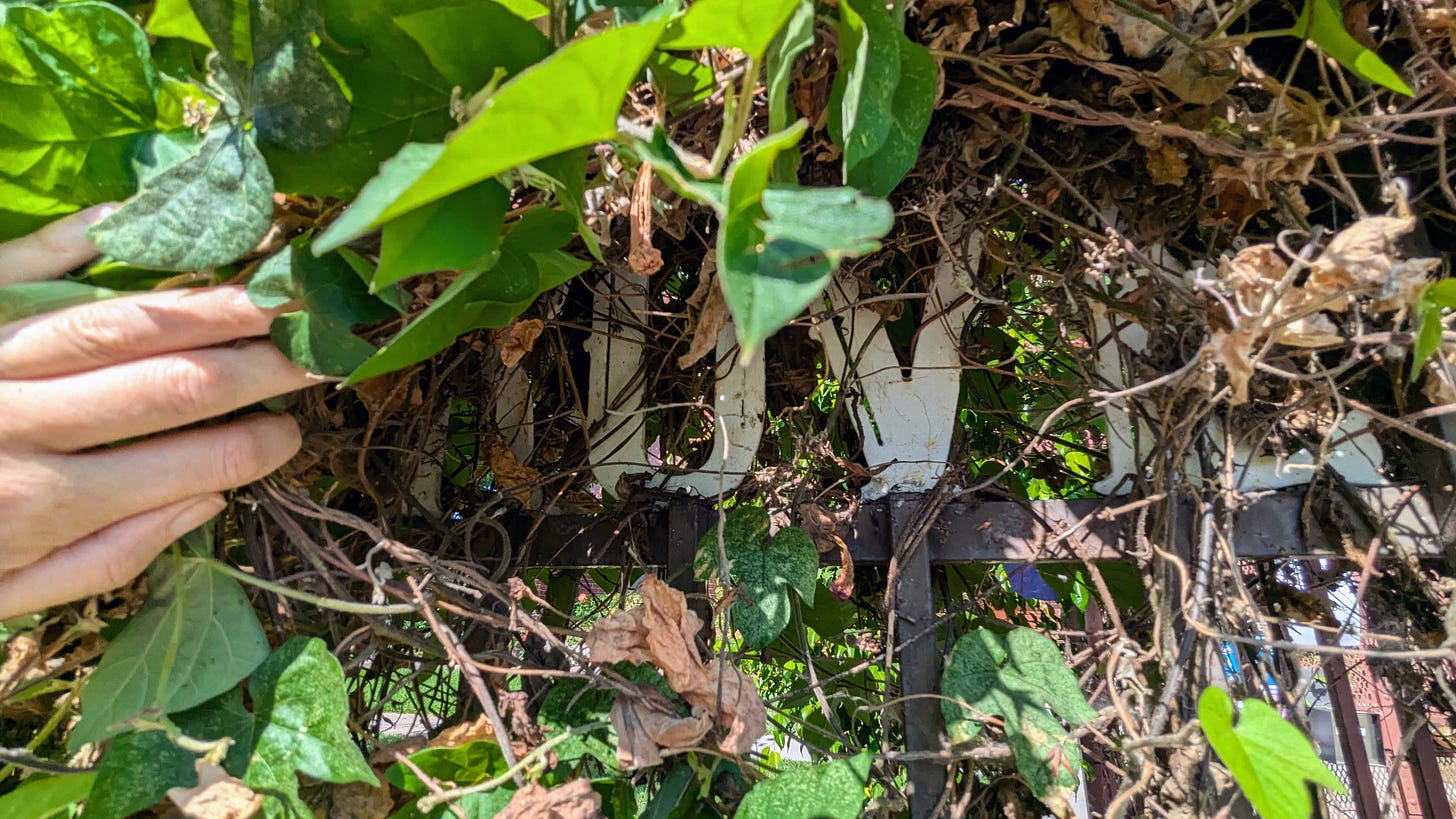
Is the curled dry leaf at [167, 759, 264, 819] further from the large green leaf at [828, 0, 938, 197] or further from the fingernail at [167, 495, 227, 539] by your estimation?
the large green leaf at [828, 0, 938, 197]

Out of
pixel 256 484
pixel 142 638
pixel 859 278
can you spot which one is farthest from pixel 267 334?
pixel 859 278

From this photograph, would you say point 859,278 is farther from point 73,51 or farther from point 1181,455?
point 73,51

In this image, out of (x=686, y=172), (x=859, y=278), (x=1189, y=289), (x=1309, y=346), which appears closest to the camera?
(x=686, y=172)

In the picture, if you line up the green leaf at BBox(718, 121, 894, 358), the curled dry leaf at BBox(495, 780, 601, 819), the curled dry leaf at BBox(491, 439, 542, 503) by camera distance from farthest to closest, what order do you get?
the curled dry leaf at BBox(491, 439, 542, 503) < the curled dry leaf at BBox(495, 780, 601, 819) < the green leaf at BBox(718, 121, 894, 358)

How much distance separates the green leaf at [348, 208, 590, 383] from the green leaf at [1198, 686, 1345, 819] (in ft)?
1.58

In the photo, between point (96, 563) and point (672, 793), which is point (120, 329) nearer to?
point (96, 563)

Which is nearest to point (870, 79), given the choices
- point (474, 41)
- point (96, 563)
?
point (474, 41)

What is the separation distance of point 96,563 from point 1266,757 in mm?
734

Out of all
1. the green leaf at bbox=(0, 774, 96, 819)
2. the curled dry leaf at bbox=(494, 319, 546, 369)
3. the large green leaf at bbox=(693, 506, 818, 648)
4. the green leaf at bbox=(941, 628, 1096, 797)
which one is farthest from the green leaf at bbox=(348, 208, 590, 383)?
the green leaf at bbox=(941, 628, 1096, 797)

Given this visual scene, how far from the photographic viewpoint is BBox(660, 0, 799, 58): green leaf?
12.6 inches

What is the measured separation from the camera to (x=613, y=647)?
537 millimetres

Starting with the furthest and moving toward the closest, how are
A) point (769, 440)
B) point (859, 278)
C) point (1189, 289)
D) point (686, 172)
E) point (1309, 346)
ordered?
point (769, 440) < point (859, 278) < point (1189, 289) < point (1309, 346) < point (686, 172)

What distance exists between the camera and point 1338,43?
52 centimetres

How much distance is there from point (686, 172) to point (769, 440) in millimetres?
603
